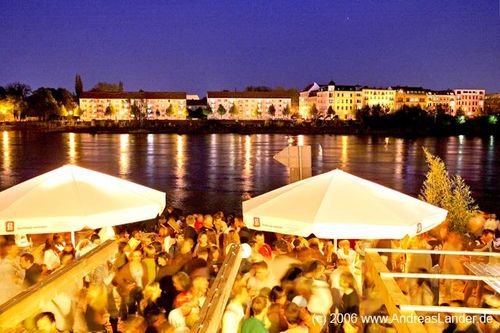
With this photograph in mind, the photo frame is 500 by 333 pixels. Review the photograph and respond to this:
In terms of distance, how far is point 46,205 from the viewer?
7.71 meters

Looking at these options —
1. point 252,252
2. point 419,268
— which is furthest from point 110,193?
point 419,268

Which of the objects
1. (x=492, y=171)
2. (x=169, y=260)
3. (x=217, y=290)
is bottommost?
(x=492, y=171)

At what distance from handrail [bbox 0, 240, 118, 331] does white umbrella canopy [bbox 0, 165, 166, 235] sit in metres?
2.00

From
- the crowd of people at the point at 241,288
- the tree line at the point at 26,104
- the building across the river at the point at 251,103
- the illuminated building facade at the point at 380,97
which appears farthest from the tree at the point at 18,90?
the crowd of people at the point at 241,288

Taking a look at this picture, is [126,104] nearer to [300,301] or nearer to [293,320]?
[300,301]

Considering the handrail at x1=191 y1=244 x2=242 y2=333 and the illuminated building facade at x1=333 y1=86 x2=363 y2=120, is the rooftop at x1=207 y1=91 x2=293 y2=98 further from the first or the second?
the handrail at x1=191 y1=244 x2=242 y2=333

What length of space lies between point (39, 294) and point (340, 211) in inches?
157

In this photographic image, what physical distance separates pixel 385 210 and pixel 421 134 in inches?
4504

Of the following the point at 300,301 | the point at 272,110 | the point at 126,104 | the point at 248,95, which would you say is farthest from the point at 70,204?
the point at 126,104

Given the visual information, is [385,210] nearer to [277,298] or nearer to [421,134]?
[277,298]

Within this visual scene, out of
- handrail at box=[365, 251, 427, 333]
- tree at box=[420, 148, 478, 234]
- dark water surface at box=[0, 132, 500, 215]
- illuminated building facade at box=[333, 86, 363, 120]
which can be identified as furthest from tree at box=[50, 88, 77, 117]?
handrail at box=[365, 251, 427, 333]

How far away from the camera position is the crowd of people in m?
4.93

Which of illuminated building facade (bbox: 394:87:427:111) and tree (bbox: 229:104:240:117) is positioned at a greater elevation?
illuminated building facade (bbox: 394:87:427:111)

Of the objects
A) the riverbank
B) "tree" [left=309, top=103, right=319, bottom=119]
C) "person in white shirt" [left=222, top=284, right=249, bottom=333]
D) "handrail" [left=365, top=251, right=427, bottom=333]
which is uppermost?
"tree" [left=309, top=103, right=319, bottom=119]
